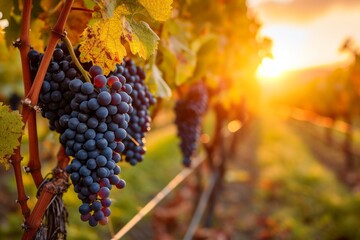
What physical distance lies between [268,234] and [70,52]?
590cm

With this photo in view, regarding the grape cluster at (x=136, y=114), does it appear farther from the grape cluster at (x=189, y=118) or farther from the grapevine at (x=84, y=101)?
the grape cluster at (x=189, y=118)

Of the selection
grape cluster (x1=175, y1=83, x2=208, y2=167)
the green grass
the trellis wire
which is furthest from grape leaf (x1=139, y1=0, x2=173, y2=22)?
the green grass

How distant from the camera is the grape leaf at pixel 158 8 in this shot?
130cm

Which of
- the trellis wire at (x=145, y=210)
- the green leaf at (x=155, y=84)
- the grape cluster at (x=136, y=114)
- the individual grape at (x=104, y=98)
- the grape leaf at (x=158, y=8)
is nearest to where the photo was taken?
the individual grape at (x=104, y=98)

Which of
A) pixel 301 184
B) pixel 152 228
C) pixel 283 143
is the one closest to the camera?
pixel 152 228

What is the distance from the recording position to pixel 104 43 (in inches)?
49.3

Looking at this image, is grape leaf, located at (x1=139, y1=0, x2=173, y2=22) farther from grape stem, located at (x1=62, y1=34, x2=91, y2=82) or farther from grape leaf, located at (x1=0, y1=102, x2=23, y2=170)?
grape leaf, located at (x1=0, y1=102, x2=23, y2=170)

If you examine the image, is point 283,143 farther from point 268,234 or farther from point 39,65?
point 39,65

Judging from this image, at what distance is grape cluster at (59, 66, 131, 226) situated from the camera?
1.15 meters

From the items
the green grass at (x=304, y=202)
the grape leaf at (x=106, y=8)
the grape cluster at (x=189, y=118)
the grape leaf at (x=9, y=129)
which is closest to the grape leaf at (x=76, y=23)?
the grape leaf at (x=106, y=8)

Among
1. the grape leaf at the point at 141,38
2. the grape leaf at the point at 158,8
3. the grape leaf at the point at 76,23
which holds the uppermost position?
the grape leaf at the point at 76,23

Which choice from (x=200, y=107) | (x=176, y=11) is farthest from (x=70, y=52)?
(x=200, y=107)

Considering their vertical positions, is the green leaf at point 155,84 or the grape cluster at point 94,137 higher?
the green leaf at point 155,84

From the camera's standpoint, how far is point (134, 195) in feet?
22.8
